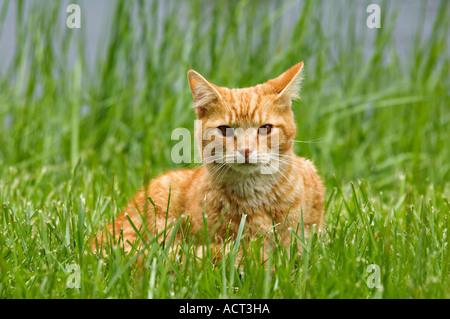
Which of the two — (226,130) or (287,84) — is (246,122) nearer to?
(226,130)

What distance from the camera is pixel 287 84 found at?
8.54ft

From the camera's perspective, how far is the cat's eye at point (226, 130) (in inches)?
101

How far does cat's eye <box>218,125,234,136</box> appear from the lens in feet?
8.40

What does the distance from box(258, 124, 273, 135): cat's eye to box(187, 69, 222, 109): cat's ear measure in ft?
0.69

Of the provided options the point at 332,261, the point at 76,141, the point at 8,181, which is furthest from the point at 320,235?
the point at 76,141

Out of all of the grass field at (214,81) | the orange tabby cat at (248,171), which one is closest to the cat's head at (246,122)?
the orange tabby cat at (248,171)

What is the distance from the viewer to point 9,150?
13.3 feet

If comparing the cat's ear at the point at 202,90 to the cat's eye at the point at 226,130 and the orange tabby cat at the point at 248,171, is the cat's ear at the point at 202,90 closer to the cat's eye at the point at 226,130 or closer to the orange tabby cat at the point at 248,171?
the orange tabby cat at the point at 248,171

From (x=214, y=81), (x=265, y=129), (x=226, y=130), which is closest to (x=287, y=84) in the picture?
(x=265, y=129)

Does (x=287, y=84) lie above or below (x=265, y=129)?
above

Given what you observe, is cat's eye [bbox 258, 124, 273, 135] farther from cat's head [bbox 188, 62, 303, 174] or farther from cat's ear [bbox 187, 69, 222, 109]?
cat's ear [bbox 187, 69, 222, 109]

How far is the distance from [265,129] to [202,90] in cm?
31

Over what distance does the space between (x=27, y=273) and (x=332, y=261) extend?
3.43 feet

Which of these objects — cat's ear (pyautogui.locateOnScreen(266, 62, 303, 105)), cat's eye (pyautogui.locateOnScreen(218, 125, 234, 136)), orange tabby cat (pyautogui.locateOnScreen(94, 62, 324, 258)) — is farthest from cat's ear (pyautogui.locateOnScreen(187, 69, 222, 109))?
cat's ear (pyautogui.locateOnScreen(266, 62, 303, 105))
